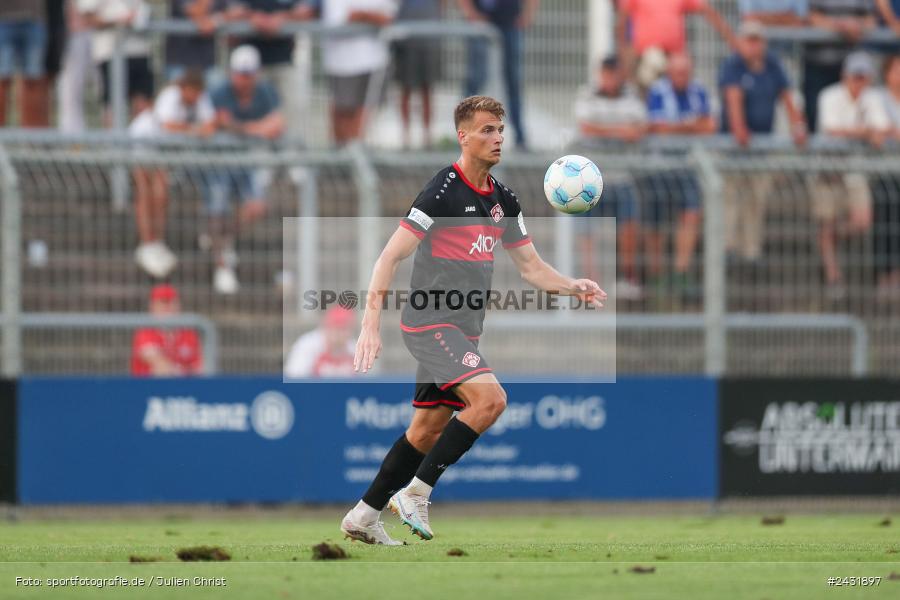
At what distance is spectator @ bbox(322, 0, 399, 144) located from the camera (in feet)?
54.4

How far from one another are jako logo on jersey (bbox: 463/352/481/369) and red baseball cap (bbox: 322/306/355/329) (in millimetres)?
5058

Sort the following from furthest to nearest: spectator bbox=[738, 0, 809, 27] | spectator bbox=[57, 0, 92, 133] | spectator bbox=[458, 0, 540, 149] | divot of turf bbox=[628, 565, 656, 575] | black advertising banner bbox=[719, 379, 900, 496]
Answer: spectator bbox=[738, 0, 809, 27], spectator bbox=[458, 0, 540, 149], spectator bbox=[57, 0, 92, 133], black advertising banner bbox=[719, 379, 900, 496], divot of turf bbox=[628, 565, 656, 575]

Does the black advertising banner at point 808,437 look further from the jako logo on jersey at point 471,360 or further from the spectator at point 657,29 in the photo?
the jako logo on jersey at point 471,360

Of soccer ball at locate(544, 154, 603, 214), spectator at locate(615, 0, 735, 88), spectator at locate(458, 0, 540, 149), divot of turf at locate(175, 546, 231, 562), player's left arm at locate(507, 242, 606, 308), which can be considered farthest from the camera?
spectator at locate(615, 0, 735, 88)

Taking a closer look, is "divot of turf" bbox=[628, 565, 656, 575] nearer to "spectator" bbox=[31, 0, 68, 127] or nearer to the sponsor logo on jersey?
the sponsor logo on jersey

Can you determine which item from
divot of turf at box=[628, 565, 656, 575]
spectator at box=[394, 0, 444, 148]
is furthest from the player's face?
spectator at box=[394, 0, 444, 148]

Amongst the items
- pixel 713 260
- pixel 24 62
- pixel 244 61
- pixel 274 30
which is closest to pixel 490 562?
pixel 713 260

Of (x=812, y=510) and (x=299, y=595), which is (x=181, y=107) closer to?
(x=812, y=510)

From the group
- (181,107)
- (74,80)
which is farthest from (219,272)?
(74,80)

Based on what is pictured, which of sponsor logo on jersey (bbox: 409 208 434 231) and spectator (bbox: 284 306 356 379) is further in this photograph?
spectator (bbox: 284 306 356 379)

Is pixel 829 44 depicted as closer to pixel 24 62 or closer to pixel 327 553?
pixel 24 62

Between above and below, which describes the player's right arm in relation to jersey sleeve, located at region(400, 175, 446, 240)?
below

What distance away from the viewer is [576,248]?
14.4 metres

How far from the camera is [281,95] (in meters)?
17.1
